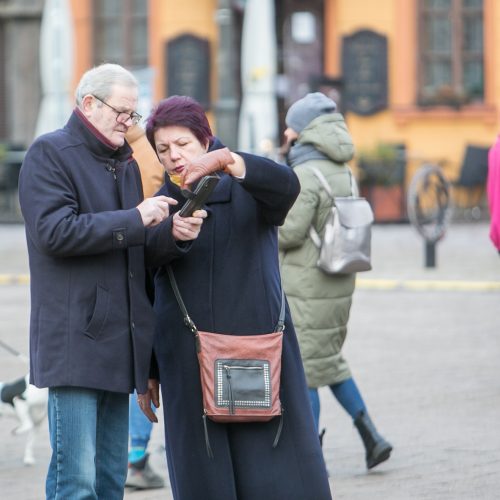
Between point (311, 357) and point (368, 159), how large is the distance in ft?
47.5

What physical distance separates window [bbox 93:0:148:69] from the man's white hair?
1903 centimetres

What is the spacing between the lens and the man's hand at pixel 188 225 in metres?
4.18

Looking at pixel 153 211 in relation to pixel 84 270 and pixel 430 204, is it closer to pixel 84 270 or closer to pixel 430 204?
pixel 84 270

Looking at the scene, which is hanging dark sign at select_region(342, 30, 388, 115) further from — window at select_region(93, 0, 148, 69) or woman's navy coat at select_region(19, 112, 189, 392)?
woman's navy coat at select_region(19, 112, 189, 392)

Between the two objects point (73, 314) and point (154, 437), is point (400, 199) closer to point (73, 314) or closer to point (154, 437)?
point (154, 437)

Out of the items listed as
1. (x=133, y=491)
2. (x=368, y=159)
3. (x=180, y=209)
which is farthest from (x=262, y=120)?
(x=180, y=209)

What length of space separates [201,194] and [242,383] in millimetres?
574

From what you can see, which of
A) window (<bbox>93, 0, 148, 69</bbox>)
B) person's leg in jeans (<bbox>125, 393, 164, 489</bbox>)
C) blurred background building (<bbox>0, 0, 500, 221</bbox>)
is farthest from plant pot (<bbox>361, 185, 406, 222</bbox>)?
person's leg in jeans (<bbox>125, 393, 164, 489</bbox>)

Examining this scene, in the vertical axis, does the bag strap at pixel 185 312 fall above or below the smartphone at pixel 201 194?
below

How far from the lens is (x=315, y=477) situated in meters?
4.33

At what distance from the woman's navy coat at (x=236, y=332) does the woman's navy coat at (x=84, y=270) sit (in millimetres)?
116

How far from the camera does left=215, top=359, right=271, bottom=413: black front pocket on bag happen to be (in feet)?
14.0

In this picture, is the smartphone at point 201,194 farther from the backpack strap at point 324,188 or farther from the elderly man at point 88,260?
the backpack strap at point 324,188

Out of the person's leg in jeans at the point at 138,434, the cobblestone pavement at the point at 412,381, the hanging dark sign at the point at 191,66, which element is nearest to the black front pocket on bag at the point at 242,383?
the cobblestone pavement at the point at 412,381
